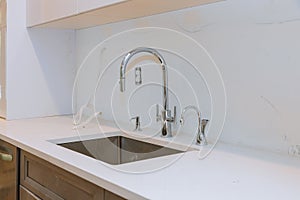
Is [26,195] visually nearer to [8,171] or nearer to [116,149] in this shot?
[8,171]

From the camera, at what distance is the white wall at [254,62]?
1209 millimetres

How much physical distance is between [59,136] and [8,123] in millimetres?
566

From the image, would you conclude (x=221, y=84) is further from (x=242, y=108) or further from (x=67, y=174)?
(x=67, y=174)

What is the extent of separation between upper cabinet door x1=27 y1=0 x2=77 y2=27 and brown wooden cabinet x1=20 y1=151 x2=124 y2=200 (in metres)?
0.74

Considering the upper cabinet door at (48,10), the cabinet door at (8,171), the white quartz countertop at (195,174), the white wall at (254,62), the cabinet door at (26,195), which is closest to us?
the white quartz countertop at (195,174)

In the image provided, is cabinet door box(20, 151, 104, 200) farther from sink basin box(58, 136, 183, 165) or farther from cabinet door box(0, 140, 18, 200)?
sink basin box(58, 136, 183, 165)

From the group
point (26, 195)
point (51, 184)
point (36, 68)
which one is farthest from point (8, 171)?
point (36, 68)

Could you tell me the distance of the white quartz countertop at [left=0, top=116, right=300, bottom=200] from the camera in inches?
33.4

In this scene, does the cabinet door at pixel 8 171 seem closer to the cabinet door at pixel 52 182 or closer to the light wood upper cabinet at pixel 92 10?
the cabinet door at pixel 52 182

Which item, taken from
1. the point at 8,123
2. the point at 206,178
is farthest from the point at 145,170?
the point at 8,123

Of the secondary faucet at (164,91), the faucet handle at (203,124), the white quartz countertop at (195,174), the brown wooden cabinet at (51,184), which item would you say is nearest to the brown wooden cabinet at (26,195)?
the brown wooden cabinet at (51,184)

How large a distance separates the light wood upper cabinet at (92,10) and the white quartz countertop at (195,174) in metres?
0.63

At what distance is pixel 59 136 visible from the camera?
1595 mm

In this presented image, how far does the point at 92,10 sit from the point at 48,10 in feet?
1.49
